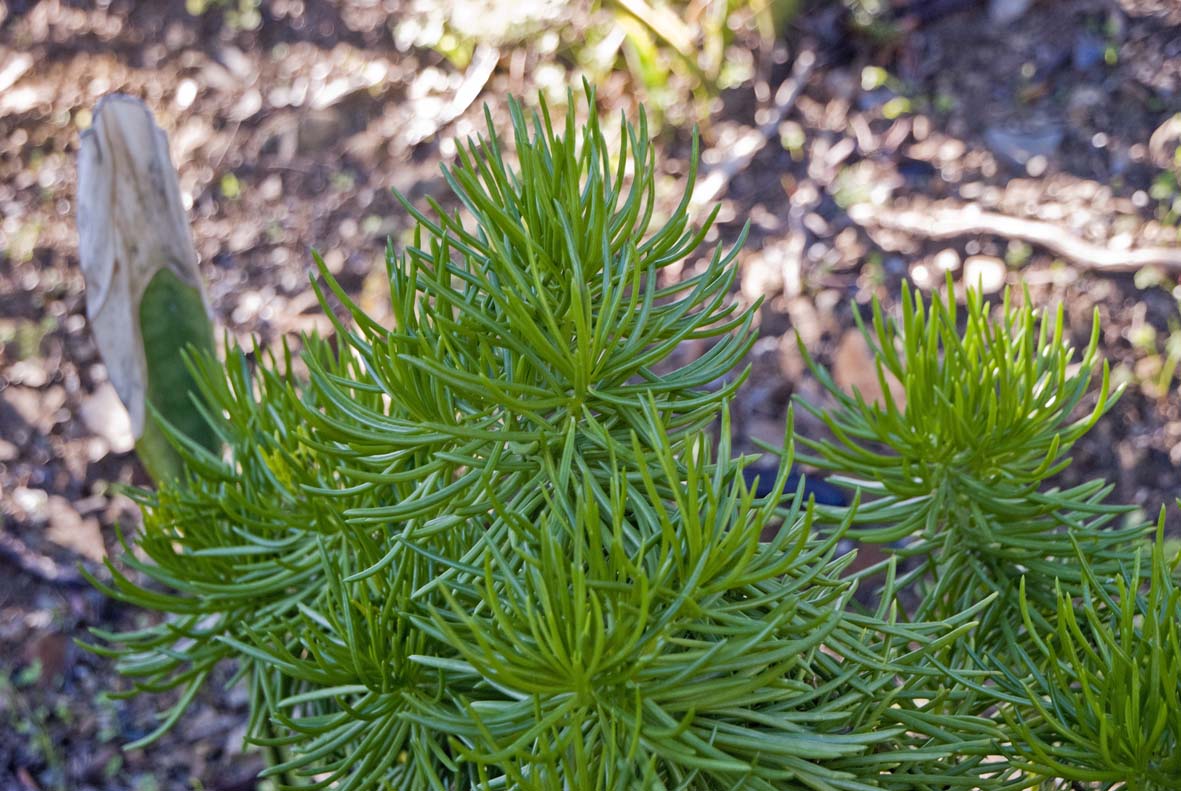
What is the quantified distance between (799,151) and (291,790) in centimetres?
225

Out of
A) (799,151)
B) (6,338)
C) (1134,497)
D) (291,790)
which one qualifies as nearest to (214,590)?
(291,790)

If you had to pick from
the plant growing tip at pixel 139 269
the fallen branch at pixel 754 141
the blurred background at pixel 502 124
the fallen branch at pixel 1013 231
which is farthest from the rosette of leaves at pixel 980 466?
the fallen branch at pixel 754 141

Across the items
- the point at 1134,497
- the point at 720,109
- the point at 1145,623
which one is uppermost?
the point at 1145,623

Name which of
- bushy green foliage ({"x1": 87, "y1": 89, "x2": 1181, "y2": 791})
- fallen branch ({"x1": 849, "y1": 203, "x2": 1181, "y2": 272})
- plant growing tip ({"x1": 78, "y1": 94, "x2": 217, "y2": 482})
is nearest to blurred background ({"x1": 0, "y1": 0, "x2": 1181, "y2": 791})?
fallen branch ({"x1": 849, "y1": 203, "x2": 1181, "y2": 272})

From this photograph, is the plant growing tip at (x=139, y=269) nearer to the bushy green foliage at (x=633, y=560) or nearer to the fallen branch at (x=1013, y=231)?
the bushy green foliage at (x=633, y=560)

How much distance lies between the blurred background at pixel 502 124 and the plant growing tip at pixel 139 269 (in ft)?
2.38

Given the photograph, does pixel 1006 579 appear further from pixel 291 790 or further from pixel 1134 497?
pixel 1134 497

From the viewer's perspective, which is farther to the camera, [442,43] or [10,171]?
[442,43]

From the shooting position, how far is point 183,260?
3.92 feet

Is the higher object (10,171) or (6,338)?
(10,171)

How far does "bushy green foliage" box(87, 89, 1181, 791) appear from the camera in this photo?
49 centimetres

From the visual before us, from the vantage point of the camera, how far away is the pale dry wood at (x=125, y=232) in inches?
44.9

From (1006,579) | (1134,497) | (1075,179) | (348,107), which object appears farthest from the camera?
(348,107)

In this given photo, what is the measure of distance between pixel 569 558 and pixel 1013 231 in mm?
1968
